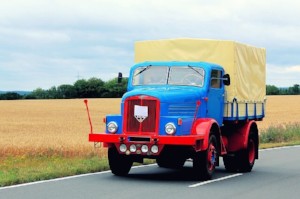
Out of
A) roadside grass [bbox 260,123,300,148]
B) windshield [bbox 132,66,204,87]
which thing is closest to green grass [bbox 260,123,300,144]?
roadside grass [bbox 260,123,300,148]

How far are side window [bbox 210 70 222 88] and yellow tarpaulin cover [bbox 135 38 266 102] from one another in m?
0.64

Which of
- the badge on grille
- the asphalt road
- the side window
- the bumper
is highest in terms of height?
the side window

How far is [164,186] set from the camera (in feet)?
47.0

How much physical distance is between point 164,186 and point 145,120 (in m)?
1.68

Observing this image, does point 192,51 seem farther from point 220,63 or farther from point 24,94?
point 24,94

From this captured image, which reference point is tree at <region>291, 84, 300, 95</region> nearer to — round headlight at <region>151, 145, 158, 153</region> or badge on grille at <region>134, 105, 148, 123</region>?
badge on grille at <region>134, 105, 148, 123</region>

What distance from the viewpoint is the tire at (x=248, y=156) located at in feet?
60.1

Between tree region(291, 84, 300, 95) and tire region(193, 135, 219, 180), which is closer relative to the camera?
tire region(193, 135, 219, 180)

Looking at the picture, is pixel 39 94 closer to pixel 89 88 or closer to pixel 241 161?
pixel 89 88

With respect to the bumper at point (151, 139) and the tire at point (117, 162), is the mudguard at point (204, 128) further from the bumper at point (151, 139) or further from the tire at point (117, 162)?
the tire at point (117, 162)

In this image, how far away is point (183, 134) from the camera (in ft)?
50.3

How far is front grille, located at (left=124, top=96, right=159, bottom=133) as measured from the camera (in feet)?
50.5

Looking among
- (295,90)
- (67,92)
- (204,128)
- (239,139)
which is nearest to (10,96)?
(67,92)

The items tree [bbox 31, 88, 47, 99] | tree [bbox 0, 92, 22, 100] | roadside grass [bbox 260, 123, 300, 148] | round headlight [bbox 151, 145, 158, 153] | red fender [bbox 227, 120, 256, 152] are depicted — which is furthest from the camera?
tree [bbox 31, 88, 47, 99]
